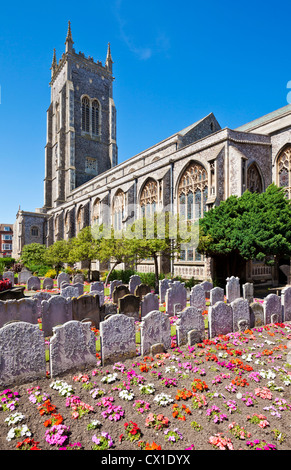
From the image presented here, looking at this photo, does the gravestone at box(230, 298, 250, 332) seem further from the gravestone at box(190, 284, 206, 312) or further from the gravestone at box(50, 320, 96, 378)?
the gravestone at box(50, 320, 96, 378)

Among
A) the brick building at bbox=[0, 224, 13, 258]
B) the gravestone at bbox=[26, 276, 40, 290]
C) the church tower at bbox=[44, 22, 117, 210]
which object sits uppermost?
the church tower at bbox=[44, 22, 117, 210]

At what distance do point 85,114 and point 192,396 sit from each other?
162 feet

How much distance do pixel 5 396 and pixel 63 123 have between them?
1848 inches

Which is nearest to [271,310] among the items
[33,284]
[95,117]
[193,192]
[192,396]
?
[192,396]

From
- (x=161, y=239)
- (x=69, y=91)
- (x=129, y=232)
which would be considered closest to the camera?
(x=161, y=239)

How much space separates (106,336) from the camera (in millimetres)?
5312

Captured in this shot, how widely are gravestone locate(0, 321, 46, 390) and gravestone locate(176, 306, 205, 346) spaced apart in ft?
10.1

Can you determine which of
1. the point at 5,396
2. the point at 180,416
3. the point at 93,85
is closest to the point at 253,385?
the point at 180,416

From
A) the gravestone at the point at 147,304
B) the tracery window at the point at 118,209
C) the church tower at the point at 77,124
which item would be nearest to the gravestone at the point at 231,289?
the gravestone at the point at 147,304

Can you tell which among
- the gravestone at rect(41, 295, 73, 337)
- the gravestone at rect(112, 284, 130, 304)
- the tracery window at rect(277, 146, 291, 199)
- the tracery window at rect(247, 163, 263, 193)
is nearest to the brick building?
the gravestone at rect(112, 284, 130, 304)

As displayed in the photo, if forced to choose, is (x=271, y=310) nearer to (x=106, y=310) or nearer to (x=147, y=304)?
(x=147, y=304)

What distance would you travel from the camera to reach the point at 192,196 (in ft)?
61.9

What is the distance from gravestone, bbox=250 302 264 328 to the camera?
751 cm
